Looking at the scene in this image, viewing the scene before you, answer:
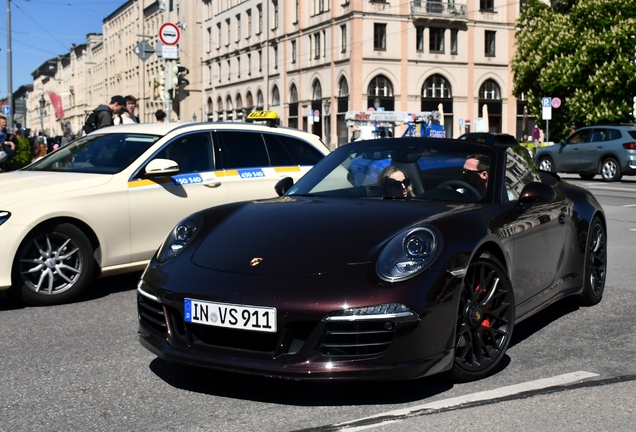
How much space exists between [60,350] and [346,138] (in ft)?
198

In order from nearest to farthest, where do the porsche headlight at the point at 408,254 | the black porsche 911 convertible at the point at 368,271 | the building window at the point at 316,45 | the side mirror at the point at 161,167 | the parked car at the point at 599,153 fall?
the black porsche 911 convertible at the point at 368,271, the porsche headlight at the point at 408,254, the side mirror at the point at 161,167, the parked car at the point at 599,153, the building window at the point at 316,45

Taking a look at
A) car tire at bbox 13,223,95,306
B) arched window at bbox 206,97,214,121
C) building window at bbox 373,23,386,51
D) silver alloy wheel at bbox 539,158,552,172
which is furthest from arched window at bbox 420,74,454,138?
car tire at bbox 13,223,95,306

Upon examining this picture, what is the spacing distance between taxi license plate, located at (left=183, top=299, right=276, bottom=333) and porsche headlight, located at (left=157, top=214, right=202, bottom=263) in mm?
606

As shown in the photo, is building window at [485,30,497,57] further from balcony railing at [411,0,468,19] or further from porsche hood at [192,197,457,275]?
porsche hood at [192,197,457,275]

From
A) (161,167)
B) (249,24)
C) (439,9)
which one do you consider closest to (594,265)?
(161,167)

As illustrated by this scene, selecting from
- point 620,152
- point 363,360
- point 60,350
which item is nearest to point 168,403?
point 363,360

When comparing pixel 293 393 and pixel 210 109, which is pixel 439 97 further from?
pixel 293 393

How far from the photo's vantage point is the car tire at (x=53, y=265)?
670 cm

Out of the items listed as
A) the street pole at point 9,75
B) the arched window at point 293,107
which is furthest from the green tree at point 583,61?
the arched window at point 293,107

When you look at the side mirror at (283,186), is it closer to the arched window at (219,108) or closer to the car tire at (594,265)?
the car tire at (594,265)

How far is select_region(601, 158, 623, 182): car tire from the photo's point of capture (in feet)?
80.9

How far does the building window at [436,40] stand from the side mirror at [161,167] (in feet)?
198

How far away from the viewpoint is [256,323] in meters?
4.04

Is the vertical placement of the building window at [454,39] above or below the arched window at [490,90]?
above
